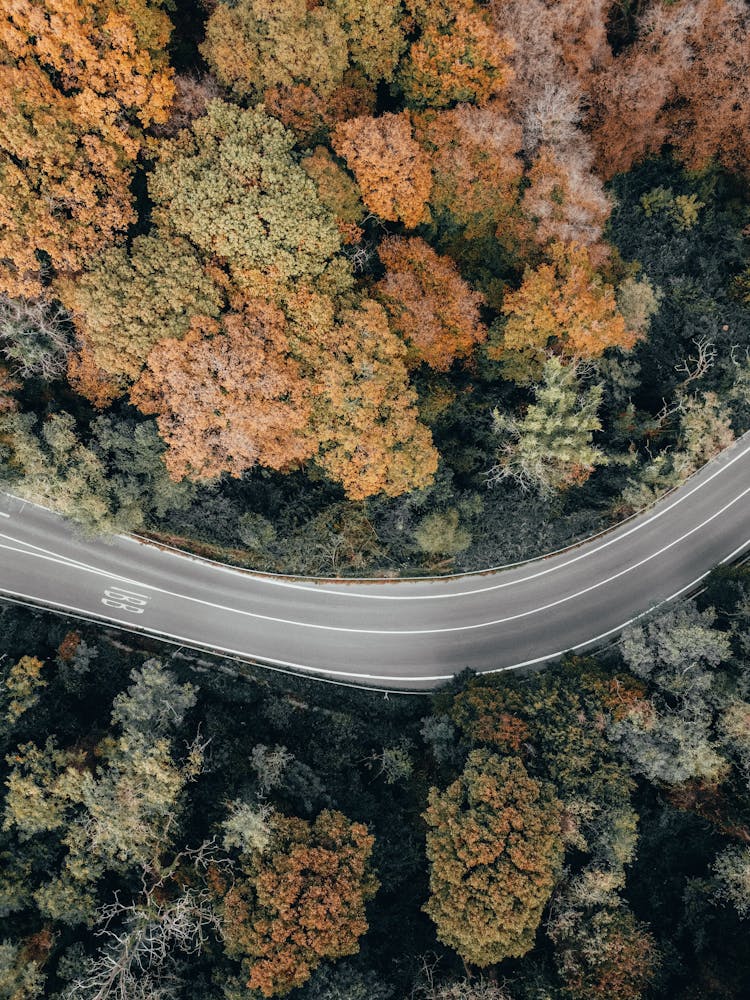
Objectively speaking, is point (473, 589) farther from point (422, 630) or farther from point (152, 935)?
point (152, 935)

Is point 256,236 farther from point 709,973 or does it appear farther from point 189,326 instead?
point 709,973

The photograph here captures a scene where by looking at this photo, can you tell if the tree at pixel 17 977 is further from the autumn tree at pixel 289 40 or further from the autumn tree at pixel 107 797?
the autumn tree at pixel 289 40

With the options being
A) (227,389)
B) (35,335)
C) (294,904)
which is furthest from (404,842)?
(35,335)

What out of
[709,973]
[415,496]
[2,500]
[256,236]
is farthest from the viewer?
[2,500]

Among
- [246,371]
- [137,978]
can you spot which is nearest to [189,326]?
[246,371]

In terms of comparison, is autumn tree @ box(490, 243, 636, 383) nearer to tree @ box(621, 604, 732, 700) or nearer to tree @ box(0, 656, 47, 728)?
tree @ box(621, 604, 732, 700)

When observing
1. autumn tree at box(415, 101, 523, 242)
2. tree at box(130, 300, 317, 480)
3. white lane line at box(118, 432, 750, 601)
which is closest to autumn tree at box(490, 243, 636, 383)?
autumn tree at box(415, 101, 523, 242)
